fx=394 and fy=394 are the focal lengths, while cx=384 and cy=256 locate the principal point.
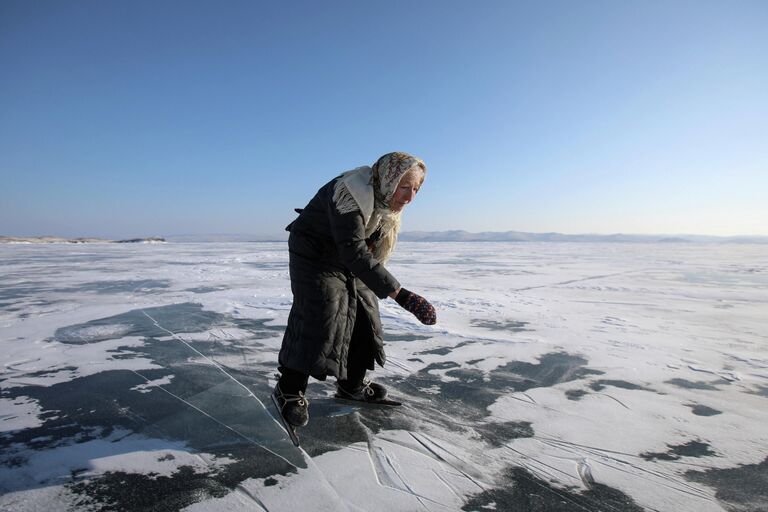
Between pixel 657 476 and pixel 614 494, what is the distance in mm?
240

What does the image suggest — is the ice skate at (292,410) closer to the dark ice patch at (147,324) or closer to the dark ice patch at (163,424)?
the dark ice patch at (163,424)

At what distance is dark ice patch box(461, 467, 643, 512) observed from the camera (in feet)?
3.95

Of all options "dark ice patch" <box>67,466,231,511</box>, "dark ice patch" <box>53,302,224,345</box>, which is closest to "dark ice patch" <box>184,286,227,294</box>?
"dark ice patch" <box>53,302,224,345</box>

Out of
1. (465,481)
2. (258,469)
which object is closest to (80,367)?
(258,469)

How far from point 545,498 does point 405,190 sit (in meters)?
1.17

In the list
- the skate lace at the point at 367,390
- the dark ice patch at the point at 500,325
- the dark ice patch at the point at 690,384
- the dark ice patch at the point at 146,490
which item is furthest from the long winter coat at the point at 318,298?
the dark ice patch at the point at 500,325

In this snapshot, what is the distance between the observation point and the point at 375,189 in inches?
63.6

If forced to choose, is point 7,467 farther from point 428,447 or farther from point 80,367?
point 428,447

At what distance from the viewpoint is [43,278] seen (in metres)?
7.27

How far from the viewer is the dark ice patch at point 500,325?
11.9ft

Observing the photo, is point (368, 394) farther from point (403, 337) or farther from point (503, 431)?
point (403, 337)

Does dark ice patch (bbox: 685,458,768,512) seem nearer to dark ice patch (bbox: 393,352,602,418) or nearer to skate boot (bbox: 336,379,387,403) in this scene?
dark ice patch (bbox: 393,352,602,418)

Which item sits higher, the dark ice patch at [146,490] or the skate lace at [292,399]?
the skate lace at [292,399]

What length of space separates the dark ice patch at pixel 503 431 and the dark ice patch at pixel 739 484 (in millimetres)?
563
